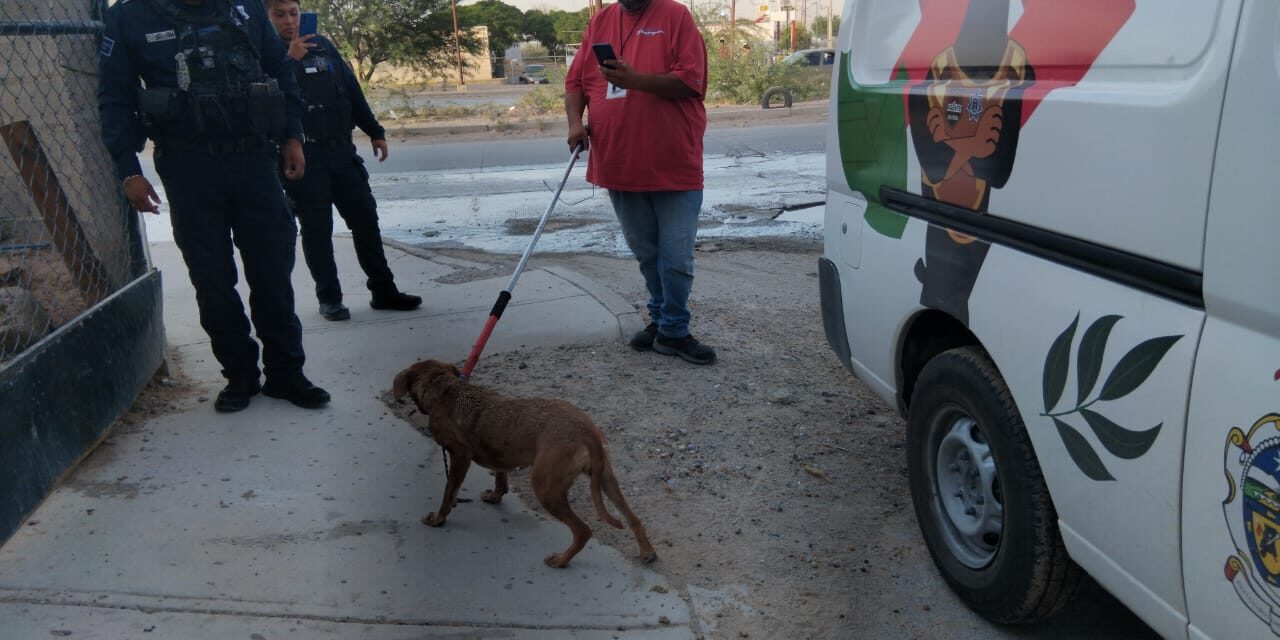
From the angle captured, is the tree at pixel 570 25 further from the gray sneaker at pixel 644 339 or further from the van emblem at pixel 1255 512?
the van emblem at pixel 1255 512

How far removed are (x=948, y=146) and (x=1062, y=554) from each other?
1.13 meters

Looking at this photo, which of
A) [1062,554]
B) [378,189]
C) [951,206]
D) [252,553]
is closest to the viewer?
[1062,554]

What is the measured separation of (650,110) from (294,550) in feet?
8.64

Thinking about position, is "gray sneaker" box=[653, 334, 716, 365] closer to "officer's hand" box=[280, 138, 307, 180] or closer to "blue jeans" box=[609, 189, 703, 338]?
"blue jeans" box=[609, 189, 703, 338]

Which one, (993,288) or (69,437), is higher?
(993,288)

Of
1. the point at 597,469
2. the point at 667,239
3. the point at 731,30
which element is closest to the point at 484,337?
the point at 597,469

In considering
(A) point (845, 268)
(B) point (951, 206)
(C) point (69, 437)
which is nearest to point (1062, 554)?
(B) point (951, 206)

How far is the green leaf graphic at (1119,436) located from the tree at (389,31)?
21.1 meters

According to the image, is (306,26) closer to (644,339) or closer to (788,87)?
(644,339)

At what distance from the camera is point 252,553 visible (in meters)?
3.19

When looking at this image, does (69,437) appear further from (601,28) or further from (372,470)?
(601,28)

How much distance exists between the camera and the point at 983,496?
278 centimetres

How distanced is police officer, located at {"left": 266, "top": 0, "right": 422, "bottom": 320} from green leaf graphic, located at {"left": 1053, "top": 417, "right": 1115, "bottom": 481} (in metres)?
4.50

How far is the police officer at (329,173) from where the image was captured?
18.4 feet
